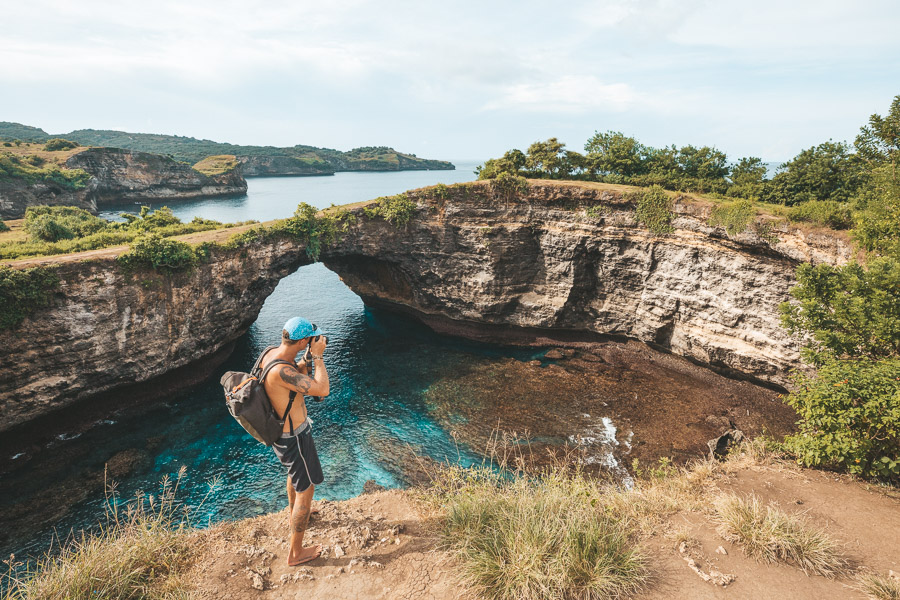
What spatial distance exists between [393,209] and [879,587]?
23502 mm

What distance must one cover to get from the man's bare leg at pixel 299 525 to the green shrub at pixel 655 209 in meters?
22.3

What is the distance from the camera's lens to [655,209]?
71.4 feet

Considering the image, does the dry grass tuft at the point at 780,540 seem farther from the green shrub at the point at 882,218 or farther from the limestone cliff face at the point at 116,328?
the limestone cliff face at the point at 116,328

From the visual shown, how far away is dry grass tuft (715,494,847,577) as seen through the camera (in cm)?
536

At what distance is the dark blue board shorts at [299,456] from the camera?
18.2 feet

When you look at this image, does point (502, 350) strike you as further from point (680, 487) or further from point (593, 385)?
point (680, 487)

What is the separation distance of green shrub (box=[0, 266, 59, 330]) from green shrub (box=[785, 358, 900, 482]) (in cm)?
2504

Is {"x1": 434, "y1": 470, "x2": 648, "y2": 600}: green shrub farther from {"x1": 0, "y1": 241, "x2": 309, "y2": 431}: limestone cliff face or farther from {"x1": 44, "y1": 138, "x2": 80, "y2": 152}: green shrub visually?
{"x1": 44, "y1": 138, "x2": 80, "y2": 152}: green shrub

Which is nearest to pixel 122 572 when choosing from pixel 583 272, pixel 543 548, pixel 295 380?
pixel 295 380

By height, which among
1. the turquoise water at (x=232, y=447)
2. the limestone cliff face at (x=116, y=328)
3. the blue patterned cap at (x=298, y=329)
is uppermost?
the blue patterned cap at (x=298, y=329)

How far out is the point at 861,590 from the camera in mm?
4953

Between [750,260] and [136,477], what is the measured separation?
2885 cm

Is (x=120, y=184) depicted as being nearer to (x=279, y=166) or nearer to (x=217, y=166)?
(x=217, y=166)

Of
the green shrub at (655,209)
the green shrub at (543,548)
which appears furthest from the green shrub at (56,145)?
the green shrub at (543,548)
